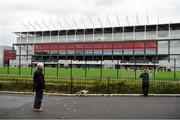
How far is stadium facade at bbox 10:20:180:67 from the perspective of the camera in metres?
93.7

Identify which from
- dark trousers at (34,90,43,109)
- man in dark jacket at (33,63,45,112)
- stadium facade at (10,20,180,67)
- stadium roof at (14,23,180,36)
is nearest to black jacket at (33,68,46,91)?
man in dark jacket at (33,63,45,112)

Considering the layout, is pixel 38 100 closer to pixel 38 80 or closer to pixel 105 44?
pixel 38 80

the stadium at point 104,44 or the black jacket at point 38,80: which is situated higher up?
the stadium at point 104,44

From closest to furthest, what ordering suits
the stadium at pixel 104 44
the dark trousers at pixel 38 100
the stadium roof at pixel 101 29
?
the dark trousers at pixel 38 100
the stadium at pixel 104 44
the stadium roof at pixel 101 29

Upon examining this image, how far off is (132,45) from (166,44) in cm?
892

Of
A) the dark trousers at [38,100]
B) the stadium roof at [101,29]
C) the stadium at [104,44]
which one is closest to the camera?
the dark trousers at [38,100]

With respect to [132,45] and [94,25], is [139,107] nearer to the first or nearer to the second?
[132,45]

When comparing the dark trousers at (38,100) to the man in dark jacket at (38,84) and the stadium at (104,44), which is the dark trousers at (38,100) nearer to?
the man in dark jacket at (38,84)

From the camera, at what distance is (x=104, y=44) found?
103 meters

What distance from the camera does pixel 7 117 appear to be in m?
11.8

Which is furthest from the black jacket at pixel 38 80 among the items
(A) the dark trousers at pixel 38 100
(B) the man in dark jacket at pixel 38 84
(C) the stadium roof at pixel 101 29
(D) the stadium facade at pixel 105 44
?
(C) the stadium roof at pixel 101 29

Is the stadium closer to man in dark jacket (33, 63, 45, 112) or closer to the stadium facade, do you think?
the stadium facade

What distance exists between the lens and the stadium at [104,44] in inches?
3686

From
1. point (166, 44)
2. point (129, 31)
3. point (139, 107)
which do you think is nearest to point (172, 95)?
point (139, 107)
